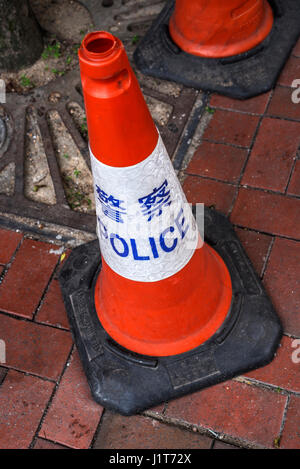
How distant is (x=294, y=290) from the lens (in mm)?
2773

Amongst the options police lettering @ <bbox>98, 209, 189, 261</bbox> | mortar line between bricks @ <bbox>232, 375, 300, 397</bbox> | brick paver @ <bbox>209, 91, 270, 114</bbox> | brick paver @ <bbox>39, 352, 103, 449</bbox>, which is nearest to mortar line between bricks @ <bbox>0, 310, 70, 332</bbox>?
brick paver @ <bbox>39, 352, 103, 449</bbox>

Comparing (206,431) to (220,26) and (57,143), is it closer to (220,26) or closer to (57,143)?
(57,143)

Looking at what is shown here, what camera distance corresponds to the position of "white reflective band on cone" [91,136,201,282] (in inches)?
79.5

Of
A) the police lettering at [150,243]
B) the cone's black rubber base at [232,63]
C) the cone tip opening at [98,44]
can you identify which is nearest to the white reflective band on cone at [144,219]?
the police lettering at [150,243]

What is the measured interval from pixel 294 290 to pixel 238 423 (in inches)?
28.2

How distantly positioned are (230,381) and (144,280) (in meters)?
0.69

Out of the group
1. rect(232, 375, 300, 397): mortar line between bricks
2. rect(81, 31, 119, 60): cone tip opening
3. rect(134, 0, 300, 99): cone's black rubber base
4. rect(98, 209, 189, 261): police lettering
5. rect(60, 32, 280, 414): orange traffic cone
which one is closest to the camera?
rect(81, 31, 119, 60): cone tip opening

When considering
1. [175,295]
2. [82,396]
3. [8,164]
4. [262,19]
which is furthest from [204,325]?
[262,19]

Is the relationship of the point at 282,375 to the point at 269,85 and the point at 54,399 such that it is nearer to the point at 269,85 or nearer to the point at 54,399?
the point at 54,399

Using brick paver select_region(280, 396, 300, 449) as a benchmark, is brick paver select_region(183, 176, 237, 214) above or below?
above

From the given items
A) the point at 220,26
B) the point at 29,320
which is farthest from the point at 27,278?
the point at 220,26

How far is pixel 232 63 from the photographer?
3.53 metres

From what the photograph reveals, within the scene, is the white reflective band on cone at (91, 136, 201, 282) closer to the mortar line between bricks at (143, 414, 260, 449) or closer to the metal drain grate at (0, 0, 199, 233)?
the mortar line between bricks at (143, 414, 260, 449)

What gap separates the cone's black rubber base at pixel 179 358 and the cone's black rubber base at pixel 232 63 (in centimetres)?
133
